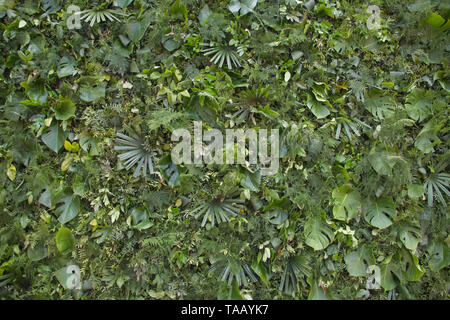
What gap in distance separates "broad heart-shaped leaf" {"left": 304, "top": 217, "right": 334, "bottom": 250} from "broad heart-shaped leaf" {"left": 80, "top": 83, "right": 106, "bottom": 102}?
1.83 metres

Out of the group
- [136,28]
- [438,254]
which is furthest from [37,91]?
[438,254]

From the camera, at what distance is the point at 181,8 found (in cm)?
200

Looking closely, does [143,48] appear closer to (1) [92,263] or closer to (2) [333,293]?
(1) [92,263]

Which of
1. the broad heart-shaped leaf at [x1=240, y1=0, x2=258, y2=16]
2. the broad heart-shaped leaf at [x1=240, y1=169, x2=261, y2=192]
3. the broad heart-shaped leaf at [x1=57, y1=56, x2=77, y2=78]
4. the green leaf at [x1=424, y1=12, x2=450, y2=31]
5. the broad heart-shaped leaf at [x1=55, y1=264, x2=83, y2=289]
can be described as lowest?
the broad heart-shaped leaf at [x1=55, y1=264, x2=83, y2=289]

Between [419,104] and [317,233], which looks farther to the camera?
[419,104]

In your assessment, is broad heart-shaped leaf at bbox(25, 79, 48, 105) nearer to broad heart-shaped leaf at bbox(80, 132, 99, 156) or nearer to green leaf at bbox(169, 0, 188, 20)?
broad heart-shaped leaf at bbox(80, 132, 99, 156)

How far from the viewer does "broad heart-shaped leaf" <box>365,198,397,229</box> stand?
80.2 inches

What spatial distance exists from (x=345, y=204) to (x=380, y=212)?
0.29 meters

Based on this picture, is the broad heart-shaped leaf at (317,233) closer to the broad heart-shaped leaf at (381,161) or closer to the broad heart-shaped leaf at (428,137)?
the broad heart-shaped leaf at (381,161)

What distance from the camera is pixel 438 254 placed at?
2119 mm

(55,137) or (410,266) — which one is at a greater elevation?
(55,137)

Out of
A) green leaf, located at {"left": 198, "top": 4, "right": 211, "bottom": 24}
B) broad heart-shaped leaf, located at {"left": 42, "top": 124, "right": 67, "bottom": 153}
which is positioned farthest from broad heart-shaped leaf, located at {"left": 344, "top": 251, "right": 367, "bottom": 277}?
broad heart-shaped leaf, located at {"left": 42, "top": 124, "right": 67, "bottom": 153}

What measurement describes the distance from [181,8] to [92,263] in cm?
202

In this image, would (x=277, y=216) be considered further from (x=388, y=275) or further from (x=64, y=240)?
(x=64, y=240)
